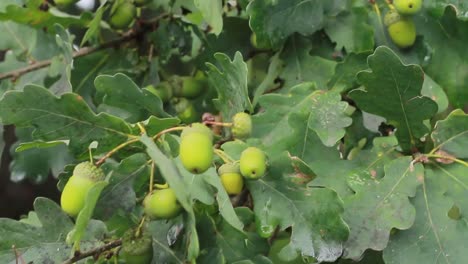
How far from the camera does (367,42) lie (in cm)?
145

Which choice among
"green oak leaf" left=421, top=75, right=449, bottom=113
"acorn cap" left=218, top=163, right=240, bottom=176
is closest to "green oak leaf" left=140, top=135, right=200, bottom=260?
"acorn cap" left=218, top=163, right=240, bottom=176

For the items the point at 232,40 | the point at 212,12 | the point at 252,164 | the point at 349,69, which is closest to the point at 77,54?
the point at 232,40

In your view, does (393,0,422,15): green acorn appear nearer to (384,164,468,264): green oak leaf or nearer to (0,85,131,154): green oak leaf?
(384,164,468,264): green oak leaf

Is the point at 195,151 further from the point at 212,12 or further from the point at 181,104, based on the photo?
the point at 181,104

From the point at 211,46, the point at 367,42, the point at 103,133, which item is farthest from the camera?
the point at 211,46

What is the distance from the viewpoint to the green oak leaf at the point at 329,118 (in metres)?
1.27

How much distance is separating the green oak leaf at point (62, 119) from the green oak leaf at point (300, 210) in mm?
200

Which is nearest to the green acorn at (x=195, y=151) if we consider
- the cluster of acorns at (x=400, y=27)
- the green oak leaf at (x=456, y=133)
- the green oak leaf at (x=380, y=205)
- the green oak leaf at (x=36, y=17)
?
the green oak leaf at (x=380, y=205)

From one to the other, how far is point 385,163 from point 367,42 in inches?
10.1

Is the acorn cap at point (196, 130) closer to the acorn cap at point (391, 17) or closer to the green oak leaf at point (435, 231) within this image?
the green oak leaf at point (435, 231)

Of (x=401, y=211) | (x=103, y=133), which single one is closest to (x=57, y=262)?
(x=103, y=133)

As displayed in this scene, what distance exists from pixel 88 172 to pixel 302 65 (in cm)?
51

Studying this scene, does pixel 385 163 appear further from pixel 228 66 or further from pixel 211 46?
pixel 211 46

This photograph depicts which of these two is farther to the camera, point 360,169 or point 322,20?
point 322,20
